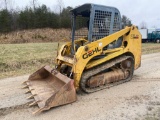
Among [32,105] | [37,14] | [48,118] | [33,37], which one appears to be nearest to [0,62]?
[32,105]

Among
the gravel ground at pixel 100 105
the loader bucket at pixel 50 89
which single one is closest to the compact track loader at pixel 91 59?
the loader bucket at pixel 50 89

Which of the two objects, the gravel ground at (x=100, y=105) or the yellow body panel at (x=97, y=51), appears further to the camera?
the yellow body panel at (x=97, y=51)

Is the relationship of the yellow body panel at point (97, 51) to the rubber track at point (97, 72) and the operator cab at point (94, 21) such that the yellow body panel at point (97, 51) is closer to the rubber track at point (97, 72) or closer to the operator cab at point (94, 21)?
the rubber track at point (97, 72)

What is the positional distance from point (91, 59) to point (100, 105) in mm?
1320

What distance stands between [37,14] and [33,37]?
6.03 meters

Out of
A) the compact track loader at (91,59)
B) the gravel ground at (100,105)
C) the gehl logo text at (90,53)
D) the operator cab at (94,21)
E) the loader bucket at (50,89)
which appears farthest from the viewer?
the operator cab at (94,21)

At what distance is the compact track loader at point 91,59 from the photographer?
434 cm

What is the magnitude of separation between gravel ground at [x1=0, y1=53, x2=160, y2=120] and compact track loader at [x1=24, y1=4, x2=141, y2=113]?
0.66ft

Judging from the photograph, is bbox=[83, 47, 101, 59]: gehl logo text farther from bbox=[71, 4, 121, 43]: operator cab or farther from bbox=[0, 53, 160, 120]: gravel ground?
bbox=[0, 53, 160, 120]: gravel ground

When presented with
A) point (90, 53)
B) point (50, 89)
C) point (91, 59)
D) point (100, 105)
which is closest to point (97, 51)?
point (90, 53)

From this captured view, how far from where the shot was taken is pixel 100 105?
4.05 m

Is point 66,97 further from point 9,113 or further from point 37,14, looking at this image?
point 37,14

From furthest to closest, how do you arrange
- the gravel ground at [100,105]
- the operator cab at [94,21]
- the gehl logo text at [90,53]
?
the operator cab at [94,21], the gehl logo text at [90,53], the gravel ground at [100,105]

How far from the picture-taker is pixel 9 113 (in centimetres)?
374
